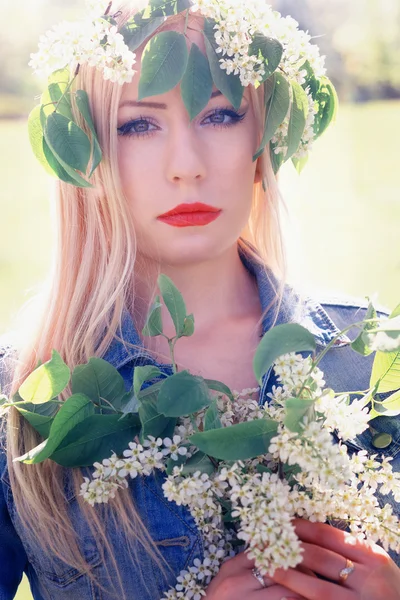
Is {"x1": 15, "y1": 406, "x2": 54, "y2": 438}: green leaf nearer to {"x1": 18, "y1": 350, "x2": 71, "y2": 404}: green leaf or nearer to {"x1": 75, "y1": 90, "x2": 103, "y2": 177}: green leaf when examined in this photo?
{"x1": 18, "y1": 350, "x2": 71, "y2": 404}: green leaf

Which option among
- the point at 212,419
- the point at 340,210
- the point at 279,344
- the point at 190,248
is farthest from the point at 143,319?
the point at 340,210

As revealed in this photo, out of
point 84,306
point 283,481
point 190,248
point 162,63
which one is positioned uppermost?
point 162,63

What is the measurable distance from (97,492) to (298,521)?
0.35 metres

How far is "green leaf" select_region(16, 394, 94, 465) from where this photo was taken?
1293mm

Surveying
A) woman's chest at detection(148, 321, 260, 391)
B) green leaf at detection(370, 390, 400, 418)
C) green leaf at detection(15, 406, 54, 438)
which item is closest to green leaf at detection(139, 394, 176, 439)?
green leaf at detection(15, 406, 54, 438)

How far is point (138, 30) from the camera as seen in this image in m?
1.55

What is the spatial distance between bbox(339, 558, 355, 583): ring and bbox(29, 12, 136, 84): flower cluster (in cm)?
101

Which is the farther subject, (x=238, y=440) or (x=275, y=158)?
(x=275, y=158)

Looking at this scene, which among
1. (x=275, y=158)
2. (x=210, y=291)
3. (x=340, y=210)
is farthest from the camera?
(x=340, y=210)

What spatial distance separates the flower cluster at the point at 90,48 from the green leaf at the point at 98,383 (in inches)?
23.1

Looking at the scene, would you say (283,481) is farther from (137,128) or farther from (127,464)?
(137,128)

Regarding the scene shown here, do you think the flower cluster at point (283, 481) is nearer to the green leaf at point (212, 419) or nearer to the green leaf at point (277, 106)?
the green leaf at point (212, 419)

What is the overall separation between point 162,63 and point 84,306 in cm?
60

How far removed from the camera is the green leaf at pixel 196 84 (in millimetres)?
1539
